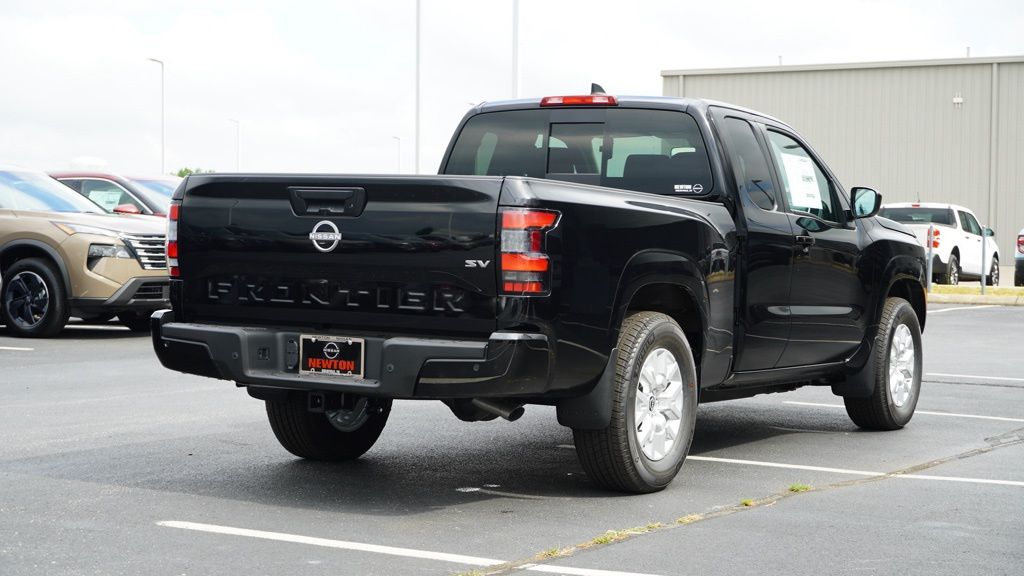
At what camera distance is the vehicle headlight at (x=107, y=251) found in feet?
46.3

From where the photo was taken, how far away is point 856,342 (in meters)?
8.25

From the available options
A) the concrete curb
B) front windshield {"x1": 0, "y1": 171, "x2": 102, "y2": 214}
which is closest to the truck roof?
front windshield {"x1": 0, "y1": 171, "x2": 102, "y2": 214}

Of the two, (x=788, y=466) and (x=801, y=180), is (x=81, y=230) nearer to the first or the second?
(x=801, y=180)

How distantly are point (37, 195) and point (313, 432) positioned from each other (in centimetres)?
916

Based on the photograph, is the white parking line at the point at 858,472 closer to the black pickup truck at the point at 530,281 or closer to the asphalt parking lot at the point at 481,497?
the asphalt parking lot at the point at 481,497

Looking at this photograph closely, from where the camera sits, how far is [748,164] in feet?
24.3

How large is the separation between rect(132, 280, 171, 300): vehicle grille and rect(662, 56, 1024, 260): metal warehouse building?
3300 cm

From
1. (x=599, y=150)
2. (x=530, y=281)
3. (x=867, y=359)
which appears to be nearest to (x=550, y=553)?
(x=530, y=281)

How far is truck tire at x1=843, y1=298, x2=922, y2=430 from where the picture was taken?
851 cm

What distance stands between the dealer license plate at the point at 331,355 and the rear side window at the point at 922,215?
2221 cm

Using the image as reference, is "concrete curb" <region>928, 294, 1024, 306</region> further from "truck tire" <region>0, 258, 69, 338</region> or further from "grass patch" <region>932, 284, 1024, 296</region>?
"truck tire" <region>0, 258, 69, 338</region>

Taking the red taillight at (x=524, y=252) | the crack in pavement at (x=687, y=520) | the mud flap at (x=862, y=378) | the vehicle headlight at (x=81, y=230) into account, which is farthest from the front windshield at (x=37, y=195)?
the red taillight at (x=524, y=252)

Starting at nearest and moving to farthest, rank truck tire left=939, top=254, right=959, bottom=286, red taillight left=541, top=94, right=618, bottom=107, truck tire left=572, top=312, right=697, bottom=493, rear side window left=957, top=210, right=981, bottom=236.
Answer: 1. truck tire left=572, top=312, right=697, bottom=493
2. red taillight left=541, top=94, right=618, bottom=107
3. truck tire left=939, top=254, right=959, bottom=286
4. rear side window left=957, top=210, right=981, bottom=236

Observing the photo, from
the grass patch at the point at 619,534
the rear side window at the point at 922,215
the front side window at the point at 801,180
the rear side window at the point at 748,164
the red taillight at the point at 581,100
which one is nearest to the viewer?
the grass patch at the point at 619,534
